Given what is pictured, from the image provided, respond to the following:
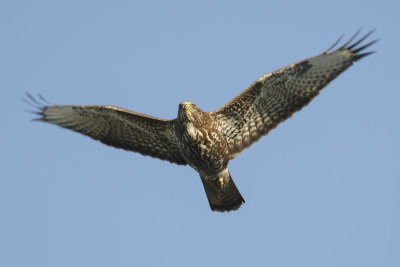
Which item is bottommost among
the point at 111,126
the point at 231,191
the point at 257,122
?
the point at 231,191

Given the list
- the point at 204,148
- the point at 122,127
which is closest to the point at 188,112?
the point at 204,148

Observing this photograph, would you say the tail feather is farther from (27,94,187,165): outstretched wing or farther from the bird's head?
the bird's head

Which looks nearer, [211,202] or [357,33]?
[357,33]

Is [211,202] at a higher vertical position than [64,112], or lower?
lower

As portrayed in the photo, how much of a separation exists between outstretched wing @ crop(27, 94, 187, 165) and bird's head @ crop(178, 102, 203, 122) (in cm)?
71

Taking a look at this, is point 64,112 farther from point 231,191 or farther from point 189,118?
point 231,191

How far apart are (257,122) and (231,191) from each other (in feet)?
4.67

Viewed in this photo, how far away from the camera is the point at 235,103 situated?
1384 cm

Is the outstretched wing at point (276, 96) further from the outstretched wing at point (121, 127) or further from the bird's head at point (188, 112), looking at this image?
the outstretched wing at point (121, 127)

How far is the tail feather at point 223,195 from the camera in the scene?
1413 centimetres

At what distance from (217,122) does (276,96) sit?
Result: 120 centimetres

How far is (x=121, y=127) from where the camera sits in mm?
14336

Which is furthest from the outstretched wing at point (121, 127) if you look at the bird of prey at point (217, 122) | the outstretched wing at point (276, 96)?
the outstretched wing at point (276, 96)

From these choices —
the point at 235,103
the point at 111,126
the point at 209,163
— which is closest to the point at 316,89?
the point at 235,103
